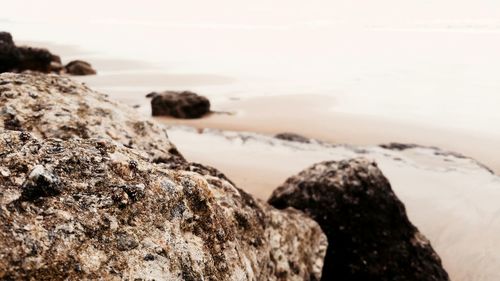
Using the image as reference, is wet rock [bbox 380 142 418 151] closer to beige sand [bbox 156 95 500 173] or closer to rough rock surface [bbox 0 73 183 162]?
beige sand [bbox 156 95 500 173]

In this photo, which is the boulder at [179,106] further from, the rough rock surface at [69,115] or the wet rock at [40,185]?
the wet rock at [40,185]

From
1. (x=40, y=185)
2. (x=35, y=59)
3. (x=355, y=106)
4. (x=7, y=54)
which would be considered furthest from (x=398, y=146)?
(x=35, y=59)

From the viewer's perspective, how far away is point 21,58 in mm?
19438

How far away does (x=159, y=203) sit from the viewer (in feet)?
7.40

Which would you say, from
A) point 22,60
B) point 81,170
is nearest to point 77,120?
point 81,170

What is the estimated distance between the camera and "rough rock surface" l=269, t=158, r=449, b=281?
4.94 meters

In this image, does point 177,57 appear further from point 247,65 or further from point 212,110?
point 212,110

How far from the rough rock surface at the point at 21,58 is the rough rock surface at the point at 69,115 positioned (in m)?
16.9

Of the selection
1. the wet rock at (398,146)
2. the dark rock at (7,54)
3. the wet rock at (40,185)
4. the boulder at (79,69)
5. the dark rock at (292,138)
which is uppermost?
the wet rock at (40,185)

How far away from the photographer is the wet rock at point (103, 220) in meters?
1.84

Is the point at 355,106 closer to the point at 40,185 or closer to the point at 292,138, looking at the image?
the point at 292,138

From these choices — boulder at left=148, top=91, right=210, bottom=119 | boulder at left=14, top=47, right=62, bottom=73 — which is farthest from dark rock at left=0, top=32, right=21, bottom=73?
boulder at left=148, top=91, right=210, bottom=119

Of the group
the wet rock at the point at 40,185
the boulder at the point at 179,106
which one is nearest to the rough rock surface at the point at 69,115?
the wet rock at the point at 40,185

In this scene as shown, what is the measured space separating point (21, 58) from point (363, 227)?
60.7ft
